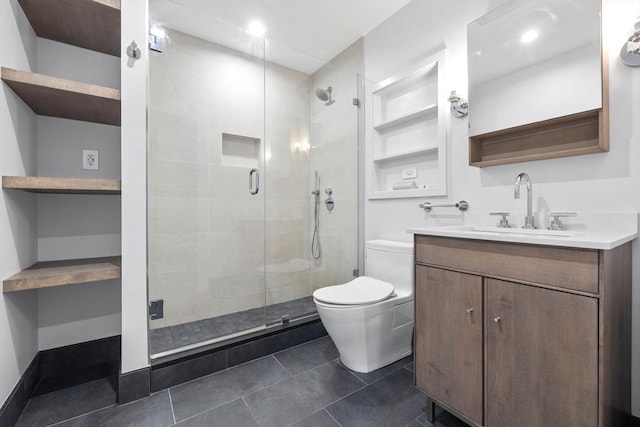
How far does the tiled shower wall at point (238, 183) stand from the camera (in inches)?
79.6

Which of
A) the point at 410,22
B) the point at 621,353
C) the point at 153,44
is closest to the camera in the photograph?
the point at 621,353

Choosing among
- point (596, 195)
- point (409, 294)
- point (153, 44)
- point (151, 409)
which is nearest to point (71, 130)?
point (153, 44)

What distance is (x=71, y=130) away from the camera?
5.40ft

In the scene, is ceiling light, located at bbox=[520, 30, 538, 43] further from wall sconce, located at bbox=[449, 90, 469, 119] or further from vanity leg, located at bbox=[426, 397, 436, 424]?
vanity leg, located at bbox=[426, 397, 436, 424]

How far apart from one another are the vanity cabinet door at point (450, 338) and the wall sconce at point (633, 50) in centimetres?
112

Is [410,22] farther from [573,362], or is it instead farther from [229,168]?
[573,362]

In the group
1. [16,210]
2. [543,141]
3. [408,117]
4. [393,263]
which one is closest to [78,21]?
[16,210]

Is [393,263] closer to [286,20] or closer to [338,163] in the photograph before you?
[338,163]

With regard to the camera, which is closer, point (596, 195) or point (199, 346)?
point (596, 195)

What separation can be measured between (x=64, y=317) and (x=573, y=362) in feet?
7.84

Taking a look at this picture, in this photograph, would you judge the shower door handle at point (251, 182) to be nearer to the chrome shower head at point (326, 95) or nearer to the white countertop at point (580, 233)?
the chrome shower head at point (326, 95)

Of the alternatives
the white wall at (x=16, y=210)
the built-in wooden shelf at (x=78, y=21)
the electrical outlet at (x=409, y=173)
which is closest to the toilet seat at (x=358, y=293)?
the electrical outlet at (x=409, y=173)

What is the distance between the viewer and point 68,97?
4.45ft

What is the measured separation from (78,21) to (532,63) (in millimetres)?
2343
